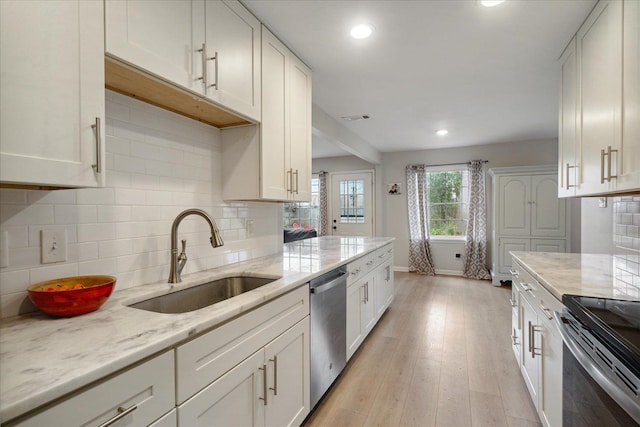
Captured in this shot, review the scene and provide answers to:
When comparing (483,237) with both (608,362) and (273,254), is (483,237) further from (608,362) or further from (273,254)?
(608,362)

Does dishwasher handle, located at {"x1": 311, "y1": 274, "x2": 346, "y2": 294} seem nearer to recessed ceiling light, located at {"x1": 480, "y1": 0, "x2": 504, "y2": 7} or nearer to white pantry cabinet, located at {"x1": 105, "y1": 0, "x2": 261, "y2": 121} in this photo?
white pantry cabinet, located at {"x1": 105, "y1": 0, "x2": 261, "y2": 121}

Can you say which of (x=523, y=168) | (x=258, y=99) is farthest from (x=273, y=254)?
(x=523, y=168)

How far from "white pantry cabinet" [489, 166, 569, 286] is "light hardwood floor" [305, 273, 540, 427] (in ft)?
4.84

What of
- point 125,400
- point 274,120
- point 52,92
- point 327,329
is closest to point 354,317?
point 327,329

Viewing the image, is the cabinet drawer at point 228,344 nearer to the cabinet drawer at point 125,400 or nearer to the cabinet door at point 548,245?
the cabinet drawer at point 125,400

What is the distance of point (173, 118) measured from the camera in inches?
67.1

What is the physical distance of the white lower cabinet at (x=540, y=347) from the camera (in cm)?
137

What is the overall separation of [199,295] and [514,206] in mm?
4965

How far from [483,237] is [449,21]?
14.6ft

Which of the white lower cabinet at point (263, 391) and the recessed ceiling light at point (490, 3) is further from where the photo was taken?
the recessed ceiling light at point (490, 3)

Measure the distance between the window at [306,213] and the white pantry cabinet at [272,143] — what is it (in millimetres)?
4549

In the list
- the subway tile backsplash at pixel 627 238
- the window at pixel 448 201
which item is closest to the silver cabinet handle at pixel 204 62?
the subway tile backsplash at pixel 627 238

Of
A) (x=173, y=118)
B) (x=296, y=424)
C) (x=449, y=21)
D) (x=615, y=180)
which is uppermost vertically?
(x=449, y=21)

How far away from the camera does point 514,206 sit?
4.88 meters
